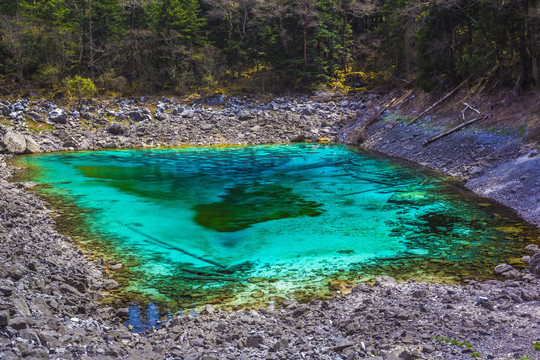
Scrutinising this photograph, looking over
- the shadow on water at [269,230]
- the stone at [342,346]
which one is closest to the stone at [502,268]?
the shadow on water at [269,230]

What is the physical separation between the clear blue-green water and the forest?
2255 centimetres

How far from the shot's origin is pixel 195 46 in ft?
146

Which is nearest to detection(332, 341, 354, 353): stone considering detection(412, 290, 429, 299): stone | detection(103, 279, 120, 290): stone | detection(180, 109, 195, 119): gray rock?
detection(412, 290, 429, 299): stone

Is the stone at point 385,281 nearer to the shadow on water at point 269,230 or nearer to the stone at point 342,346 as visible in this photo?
the shadow on water at point 269,230

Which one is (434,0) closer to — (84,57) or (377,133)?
(377,133)

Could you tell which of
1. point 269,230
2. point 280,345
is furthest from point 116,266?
point 280,345

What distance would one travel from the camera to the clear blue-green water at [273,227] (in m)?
8.24

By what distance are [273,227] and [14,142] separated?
22390mm

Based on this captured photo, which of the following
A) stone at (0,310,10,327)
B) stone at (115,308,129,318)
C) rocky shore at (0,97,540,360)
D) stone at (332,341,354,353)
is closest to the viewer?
stone at (0,310,10,327)

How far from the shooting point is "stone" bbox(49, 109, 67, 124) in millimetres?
31844

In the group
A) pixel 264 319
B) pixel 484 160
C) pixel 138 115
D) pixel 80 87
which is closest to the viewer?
pixel 264 319

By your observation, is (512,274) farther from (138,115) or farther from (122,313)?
(138,115)

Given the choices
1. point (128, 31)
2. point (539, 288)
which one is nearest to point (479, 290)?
point (539, 288)

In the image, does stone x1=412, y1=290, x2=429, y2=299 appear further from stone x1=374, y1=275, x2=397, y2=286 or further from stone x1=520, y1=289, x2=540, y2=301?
stone x1=520, y1=289, x2=540, y2=301
